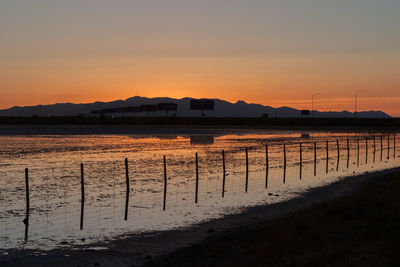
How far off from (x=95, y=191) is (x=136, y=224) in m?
7.44

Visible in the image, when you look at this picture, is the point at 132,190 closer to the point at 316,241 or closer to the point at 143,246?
the point at 143,246

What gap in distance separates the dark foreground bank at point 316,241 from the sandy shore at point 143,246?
1.79 ft

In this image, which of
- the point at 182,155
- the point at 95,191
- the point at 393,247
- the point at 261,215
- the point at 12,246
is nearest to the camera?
the point at 393,247

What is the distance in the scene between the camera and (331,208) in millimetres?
18250

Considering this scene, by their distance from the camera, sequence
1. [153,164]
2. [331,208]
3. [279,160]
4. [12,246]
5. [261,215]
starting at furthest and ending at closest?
[279,160] → [153,164] → [261,215] → [331,208] → [12,246]

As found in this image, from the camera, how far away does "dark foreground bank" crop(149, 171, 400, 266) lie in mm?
11711

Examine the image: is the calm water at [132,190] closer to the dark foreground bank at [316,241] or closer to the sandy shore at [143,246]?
the sandy shore at [143,246]

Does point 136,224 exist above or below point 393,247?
below

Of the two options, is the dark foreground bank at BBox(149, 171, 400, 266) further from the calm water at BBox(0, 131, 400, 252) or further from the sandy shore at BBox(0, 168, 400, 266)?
the calm water at BBox(0, 131, 400, 252)

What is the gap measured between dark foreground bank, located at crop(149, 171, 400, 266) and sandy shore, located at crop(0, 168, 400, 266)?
55 centimetres

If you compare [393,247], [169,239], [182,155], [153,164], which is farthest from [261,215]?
[182,155]

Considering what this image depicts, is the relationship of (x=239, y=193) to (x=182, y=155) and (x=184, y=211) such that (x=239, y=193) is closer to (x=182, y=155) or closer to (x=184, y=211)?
(x=184, y=211)

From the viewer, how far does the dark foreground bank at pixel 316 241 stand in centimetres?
1171

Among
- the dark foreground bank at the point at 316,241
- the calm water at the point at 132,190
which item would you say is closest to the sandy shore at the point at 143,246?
the dark foreground bank at the point at 316,241
